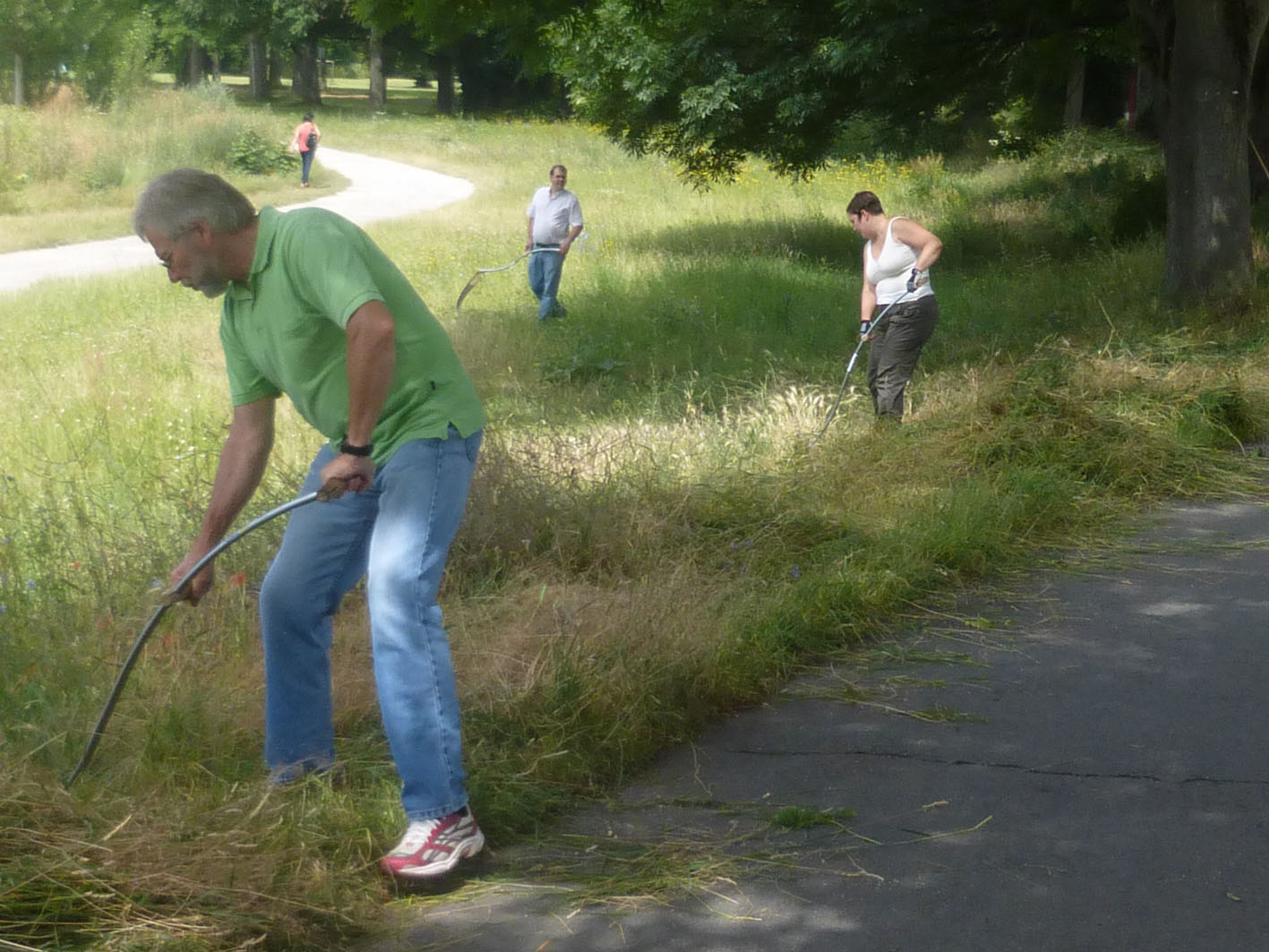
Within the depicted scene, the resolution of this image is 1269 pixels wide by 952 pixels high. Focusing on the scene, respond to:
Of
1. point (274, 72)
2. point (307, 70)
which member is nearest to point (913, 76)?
point (307, 70)

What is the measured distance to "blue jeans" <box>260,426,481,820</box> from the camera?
3791 millimetres

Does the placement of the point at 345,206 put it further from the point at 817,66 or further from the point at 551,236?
the point at 551,236

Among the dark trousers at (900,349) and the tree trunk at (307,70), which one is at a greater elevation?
the tree trunk at (307,70)

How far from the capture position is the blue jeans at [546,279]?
1576 cm

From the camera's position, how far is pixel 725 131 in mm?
19469

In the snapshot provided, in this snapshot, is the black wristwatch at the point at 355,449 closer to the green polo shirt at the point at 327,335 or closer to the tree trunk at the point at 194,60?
the green polo shirt at the point at 327,335

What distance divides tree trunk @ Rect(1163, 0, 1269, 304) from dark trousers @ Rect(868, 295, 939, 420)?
5651 millimetres

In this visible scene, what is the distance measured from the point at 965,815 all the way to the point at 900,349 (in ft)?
18.5

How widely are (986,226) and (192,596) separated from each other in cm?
2067

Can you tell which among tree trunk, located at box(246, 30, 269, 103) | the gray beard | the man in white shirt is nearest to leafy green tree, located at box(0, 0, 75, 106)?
the man in white shirt

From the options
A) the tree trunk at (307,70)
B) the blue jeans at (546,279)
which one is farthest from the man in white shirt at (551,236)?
the tree trunk at (307,70)

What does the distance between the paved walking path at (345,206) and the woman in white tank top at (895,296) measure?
5961 mm

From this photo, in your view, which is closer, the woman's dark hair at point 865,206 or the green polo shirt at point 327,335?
the green polo shirt at point 327,335

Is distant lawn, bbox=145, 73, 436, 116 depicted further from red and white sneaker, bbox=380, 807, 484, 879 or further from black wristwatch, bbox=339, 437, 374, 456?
red and white sneaker, bbox=380, 807, 484, 879
